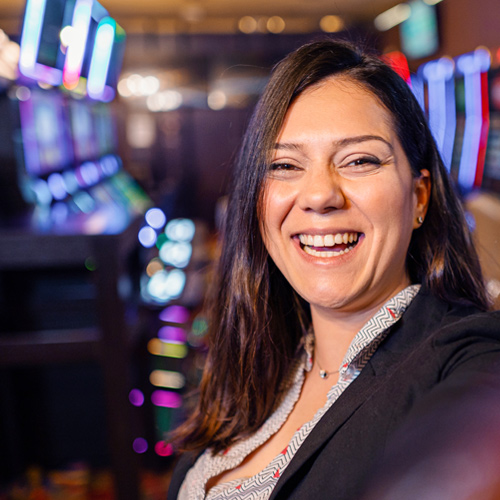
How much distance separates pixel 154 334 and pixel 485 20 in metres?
3.88

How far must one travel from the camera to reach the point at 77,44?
3.30m

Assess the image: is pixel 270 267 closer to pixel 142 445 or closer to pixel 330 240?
pixel 330 240

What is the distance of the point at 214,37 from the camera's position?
8.41 meters

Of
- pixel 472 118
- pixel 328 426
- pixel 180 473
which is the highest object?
pixel 472 118

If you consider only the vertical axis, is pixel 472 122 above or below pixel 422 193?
above

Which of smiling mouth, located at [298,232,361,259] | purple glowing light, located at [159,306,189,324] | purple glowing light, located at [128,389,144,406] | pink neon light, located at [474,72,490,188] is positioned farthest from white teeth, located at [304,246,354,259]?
pink neon light, located at [474,72,490,188]

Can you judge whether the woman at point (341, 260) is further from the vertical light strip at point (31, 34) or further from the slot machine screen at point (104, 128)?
the slot machine screen at point (104, 128)

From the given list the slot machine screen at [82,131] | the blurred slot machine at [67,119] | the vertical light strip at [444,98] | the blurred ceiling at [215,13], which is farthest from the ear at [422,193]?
the blurred ceiling at [215,13]

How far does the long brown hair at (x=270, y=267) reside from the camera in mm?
962

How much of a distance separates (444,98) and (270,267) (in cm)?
411

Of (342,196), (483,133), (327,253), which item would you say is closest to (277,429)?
(327,253)

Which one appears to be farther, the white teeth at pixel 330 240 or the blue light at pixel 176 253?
the blue light at pixel 176 253

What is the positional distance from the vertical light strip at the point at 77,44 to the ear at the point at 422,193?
107 inches

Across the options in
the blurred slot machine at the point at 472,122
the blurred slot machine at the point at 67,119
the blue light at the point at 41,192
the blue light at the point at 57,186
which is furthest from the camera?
the blurred slot machine at the point at 472,122
